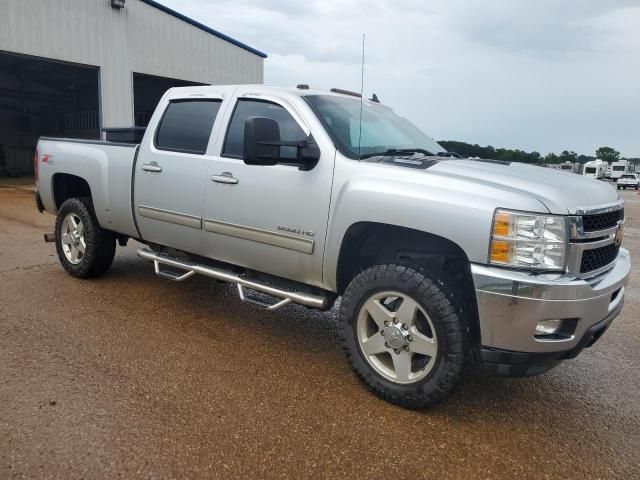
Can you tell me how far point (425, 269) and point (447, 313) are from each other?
0.28 metres

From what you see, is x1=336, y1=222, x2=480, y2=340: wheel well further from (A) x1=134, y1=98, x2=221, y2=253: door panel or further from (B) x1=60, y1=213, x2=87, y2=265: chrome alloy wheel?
(B) x1=60, y1=213, x2=87, y2=265: chrome alloy wheel

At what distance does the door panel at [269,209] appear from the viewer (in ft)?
11.0

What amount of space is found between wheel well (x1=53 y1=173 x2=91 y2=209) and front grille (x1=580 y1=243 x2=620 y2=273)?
4.92m

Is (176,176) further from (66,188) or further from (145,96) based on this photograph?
(145,96)

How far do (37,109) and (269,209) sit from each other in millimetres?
27694

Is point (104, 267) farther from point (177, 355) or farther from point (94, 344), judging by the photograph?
point (177, 355)

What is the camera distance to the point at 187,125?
4367mm

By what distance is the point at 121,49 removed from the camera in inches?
696

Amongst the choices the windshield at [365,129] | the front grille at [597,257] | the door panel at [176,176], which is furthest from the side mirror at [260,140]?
the front grille at [597,257]

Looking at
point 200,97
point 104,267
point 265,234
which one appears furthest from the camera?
point 104,267

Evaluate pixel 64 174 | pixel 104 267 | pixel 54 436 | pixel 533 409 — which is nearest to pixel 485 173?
pixel 533 409

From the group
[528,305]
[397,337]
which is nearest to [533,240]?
[528,305]

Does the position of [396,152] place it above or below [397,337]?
above

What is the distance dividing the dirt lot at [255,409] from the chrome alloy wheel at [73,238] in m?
0.94
